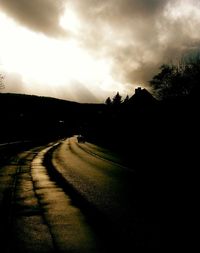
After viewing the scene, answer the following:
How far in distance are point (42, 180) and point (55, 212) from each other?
6681 millimetres

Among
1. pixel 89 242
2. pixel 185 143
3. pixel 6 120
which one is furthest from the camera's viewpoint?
pixel 6 120

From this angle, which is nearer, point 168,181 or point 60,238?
point 60,238

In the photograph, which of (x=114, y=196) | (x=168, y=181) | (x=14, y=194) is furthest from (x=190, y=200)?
(x=14, y=194)

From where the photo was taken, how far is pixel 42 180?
1527cm

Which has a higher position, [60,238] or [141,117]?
[141,117]

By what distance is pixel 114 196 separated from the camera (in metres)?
11.0

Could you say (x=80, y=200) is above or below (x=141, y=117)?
below

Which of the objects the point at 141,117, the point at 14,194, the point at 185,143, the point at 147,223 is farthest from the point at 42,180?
the point at 141,117

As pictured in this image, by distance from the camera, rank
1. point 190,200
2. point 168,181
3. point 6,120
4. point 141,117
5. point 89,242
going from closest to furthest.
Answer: point 89,242 < point 190,200 < point 168,181 < point 141,117 < point 6,120

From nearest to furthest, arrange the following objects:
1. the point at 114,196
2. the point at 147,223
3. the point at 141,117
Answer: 1. the point at 147,223
2. the point at 114,196
3. the point at 141,117

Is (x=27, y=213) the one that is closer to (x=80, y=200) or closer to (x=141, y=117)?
(x=80, y=200)

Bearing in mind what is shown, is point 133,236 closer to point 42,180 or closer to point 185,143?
point 42,180

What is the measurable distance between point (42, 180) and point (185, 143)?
12.7m

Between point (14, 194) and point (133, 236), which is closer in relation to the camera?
point (133, 236)
